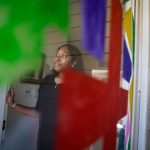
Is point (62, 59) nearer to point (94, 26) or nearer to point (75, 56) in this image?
point (75, 56)

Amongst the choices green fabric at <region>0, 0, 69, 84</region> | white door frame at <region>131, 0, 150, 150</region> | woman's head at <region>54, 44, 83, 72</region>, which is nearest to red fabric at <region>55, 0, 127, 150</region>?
woman's head at <region>54, 44, 83, 72</region>

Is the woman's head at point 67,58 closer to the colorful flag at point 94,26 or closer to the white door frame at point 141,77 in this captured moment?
the colorful flag at point 94,26

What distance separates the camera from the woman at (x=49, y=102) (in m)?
0.64

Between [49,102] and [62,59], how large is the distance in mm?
131

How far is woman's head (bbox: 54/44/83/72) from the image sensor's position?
0.69m

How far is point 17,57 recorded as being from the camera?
57 cm

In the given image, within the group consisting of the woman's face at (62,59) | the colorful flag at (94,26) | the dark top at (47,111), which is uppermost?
the colorful flag at (94,26)

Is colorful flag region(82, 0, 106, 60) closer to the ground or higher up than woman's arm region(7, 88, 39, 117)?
higher up

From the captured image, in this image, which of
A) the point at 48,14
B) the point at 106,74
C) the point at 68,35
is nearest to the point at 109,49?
the point at 106,74

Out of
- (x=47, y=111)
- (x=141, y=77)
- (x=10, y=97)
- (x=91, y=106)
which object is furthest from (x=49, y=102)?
(x=141, y=77)

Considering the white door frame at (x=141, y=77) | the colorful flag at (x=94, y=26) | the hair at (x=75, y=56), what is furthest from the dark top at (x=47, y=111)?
the white door frame at (x=141, y=77)

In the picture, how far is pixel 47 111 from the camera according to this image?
67 cm

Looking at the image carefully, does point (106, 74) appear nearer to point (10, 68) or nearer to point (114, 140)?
point (114, 140)

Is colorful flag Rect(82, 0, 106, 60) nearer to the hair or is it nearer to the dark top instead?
the hair
